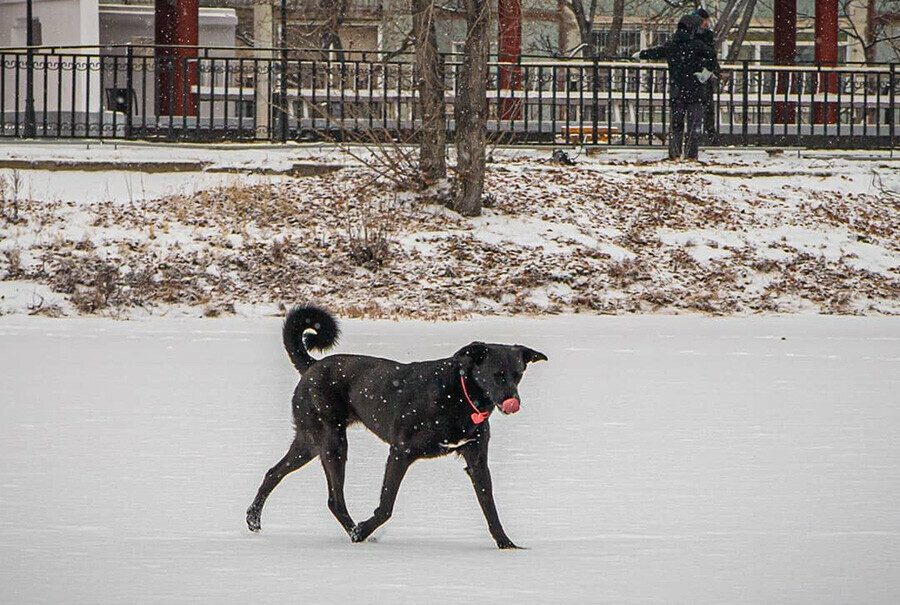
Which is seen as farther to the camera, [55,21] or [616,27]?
[616,27]

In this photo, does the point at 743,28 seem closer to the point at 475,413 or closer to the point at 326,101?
the point at 326,101

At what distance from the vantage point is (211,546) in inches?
219

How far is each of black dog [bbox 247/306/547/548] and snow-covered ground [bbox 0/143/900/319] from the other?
903cm

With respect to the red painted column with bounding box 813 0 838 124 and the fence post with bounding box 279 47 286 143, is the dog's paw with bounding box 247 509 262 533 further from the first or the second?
the red painted column with bounding box 813 0 838 124

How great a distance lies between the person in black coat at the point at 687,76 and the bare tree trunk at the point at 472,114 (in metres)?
3.26

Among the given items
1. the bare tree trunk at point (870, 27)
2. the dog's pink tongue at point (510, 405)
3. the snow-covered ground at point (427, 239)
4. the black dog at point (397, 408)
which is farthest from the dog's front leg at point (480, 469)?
the bare tree trunk at point (870, 27)

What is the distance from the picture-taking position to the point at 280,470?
5754mm

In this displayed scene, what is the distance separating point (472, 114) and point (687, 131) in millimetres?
3998

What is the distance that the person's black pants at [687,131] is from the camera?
1934 centimetres

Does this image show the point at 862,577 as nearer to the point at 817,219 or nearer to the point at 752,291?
the point at 752,291

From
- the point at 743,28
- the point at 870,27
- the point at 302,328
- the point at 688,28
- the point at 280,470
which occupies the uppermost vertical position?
the point at 870,27

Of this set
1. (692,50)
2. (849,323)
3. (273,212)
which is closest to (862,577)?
(849,323)

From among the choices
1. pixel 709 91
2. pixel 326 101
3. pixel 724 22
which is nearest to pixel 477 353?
pixel 326 101

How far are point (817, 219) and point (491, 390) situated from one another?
13390 mm
